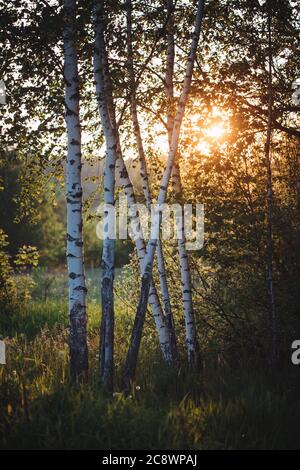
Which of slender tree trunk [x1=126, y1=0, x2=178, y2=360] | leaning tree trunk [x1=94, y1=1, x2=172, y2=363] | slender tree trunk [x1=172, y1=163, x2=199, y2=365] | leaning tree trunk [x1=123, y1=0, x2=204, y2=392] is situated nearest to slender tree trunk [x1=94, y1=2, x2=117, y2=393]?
leaning tree trunk [x1=94, y1=1, x2=172, y2=363]

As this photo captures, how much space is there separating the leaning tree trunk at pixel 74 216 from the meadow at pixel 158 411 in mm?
424

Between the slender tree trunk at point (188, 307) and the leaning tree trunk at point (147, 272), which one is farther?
the slender tree trunk at point (188, 307)

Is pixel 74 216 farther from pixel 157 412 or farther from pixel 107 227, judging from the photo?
pixel 157 412

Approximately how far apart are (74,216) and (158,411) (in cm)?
279

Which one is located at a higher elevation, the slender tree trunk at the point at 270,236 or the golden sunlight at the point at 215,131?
the golden sunlight at the point at 215,131

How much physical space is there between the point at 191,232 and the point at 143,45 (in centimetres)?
318

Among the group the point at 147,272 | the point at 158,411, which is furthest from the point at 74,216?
the point at 158,411

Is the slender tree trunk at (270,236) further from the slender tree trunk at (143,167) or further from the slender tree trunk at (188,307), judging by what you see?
the slender tree trunk at (143,167)

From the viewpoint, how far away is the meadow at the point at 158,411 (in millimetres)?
4574

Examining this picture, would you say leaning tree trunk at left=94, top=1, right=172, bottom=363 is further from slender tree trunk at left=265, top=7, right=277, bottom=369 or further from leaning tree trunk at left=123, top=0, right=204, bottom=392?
slender tree trunk at left=265, top=7, right=277, bottom=369

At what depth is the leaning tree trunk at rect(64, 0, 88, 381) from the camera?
6.35 meters

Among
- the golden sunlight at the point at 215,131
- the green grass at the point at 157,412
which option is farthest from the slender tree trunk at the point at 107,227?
the golden sunlight at the point at 215,131
